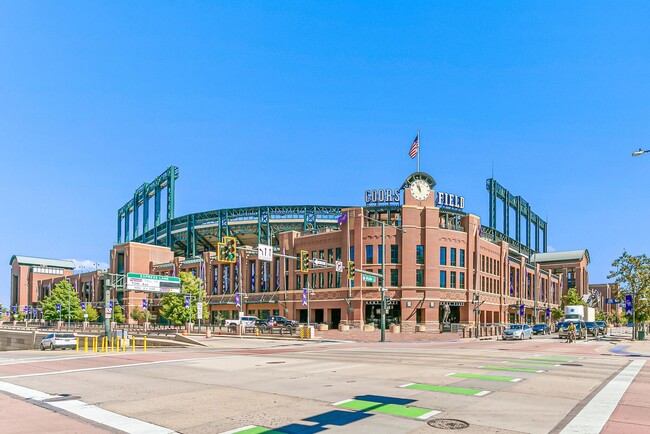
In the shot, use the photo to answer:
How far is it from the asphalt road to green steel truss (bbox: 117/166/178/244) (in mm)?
112788

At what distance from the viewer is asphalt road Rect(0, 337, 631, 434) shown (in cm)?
1139

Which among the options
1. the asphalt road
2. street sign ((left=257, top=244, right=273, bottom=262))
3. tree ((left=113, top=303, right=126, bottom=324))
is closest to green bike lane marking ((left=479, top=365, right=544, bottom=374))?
the asphalt road

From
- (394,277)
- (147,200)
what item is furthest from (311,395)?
(147,200)

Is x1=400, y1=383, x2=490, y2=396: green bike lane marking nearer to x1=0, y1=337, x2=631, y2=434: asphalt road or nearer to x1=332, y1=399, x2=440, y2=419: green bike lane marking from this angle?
x1=0, y1=337, x2=631, y2=434: asphalt road

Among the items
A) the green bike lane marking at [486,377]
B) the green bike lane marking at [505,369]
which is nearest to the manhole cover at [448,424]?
the green bike lane marking at [486,377]

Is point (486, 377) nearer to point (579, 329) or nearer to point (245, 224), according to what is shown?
point (579, 329)

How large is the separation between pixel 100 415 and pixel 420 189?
65042 mm

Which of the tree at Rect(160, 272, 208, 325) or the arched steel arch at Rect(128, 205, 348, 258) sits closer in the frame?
the tree at Rect(160, 272, 208, 325)

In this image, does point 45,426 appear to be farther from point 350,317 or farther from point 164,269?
point 164,269

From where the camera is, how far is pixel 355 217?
246 feet

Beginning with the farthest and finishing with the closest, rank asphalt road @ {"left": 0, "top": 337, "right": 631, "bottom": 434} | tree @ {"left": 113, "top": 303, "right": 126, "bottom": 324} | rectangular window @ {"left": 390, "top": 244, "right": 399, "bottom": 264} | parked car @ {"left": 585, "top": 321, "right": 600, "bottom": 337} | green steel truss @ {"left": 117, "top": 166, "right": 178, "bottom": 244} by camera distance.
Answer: green steel truss @ {"left": 117, "top": 166, "right": 178, "bottom": 244} < tree @ {"left": 113, "top": 303, "right": 126, "bottom": 324} < rectangular window @ {"left": 390, "top": 244, "right": 399, "bottom": 264} < parked car @ {"left": 585, "top": 321, "right": 600, "bottom": 337} < asphalt road @ {"left": 0, "top": 337, "right": 631, "bottom": 434}

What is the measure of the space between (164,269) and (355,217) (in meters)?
56.0

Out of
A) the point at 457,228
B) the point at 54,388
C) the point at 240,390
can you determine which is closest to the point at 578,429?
the point at 240,390

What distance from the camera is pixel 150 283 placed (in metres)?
55.3
